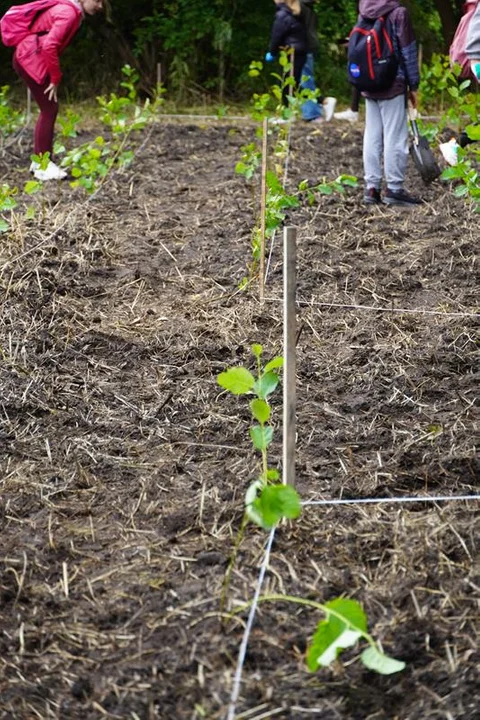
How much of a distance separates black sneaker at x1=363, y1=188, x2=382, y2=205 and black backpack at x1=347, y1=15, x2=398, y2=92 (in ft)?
2.27

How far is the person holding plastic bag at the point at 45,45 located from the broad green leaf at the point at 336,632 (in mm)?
5500

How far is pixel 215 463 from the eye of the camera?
3492 mm

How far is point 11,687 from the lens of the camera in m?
2.38

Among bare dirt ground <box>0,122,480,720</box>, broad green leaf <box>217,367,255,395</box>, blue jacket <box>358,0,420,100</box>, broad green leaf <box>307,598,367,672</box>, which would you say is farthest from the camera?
blue jacket <box>358,0,420,100</box>

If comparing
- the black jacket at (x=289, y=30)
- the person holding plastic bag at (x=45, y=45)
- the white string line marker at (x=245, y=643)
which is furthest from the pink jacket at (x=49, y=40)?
the white string line marker at (x=245, y=643)

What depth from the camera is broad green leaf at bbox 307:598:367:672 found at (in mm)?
2148

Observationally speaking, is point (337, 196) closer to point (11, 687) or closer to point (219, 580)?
point (219, 580)

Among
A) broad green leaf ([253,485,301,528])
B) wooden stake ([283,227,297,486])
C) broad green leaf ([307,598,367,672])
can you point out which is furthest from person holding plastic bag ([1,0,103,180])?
broad green leaf ([307,598,367,672])

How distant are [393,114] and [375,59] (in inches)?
13.3

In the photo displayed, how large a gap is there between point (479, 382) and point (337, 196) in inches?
119

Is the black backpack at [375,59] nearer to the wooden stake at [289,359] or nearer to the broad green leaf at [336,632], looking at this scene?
the wooden stake at [289,359]

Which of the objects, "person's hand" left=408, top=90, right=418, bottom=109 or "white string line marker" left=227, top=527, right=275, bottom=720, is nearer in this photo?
"white string line marker" left=227, top=527, right=275, bottom=720

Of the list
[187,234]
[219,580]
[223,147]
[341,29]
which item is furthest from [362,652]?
[341,29]

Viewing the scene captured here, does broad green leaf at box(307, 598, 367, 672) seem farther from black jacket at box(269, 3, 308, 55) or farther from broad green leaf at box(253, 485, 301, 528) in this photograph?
black jacket at box(269, 3, 308, 55)
